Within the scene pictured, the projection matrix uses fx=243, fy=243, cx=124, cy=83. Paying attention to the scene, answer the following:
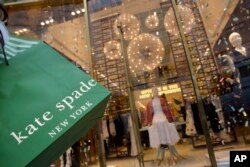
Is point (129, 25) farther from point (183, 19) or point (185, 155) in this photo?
point (185, 155)

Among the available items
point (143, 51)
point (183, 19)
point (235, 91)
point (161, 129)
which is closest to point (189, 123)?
point (161, 129)

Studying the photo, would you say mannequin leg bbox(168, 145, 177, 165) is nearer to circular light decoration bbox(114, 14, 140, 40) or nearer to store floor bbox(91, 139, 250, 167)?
store floor bbox(91, 139, 250, 167)

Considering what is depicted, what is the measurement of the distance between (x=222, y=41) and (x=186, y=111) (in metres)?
1.44

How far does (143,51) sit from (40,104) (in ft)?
10.7

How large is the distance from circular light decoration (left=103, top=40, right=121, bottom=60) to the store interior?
0.02 metres

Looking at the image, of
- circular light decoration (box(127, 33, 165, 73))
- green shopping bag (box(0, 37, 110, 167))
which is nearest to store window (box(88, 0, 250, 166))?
circular light decoration (box(127, 33, 165, 73))

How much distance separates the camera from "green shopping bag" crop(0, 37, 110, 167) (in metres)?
0.57

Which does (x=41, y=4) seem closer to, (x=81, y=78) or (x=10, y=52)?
(x=10, y=52)

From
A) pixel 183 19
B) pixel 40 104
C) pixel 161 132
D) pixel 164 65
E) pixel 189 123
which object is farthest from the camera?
pixel 164 65

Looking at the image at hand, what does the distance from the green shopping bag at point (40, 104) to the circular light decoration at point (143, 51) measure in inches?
121

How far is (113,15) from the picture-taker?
3.91 meters

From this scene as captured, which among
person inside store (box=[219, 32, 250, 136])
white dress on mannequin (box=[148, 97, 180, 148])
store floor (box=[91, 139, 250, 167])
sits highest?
person inside store (box=[219, 32, 250, 136])

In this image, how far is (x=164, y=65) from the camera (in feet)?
14.0

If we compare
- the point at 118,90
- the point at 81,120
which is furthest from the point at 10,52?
the point at 118,90
